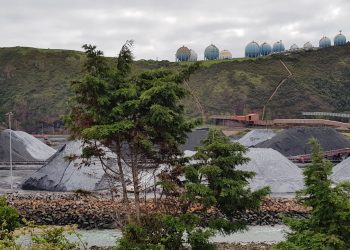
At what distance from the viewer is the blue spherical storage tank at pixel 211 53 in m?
131

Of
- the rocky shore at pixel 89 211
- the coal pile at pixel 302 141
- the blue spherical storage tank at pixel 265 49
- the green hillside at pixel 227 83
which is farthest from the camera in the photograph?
the blue spherical storage tank at pixel 265 49

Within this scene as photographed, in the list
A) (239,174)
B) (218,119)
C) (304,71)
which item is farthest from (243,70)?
(239,174)

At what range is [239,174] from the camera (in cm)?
1595

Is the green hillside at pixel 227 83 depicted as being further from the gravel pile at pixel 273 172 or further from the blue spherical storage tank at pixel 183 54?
the gravel pile at pixel 273 172

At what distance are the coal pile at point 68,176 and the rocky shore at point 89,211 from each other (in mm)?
4623

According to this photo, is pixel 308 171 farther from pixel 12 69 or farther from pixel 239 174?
pixel 12 69

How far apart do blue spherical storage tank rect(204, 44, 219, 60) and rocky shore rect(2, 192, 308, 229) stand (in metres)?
102

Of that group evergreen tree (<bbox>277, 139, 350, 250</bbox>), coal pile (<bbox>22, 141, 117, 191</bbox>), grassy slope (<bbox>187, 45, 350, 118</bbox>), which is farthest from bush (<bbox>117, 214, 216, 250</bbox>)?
grassy slope (<bbox>187, 45, 350, 118</bbox>)

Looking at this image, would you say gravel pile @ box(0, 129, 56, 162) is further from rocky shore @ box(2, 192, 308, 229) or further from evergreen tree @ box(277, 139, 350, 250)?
evergreen tree @ box(277, 139, 350, 250)

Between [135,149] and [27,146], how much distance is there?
136 feet

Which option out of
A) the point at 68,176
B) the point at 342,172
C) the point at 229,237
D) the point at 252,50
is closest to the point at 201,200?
the point at 229,237

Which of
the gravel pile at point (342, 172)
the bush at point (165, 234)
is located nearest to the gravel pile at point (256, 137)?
the gravel pile at point (342, 172)

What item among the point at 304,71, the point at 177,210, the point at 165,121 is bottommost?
the point at 177,210

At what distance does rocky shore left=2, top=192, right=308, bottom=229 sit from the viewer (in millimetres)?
26359
